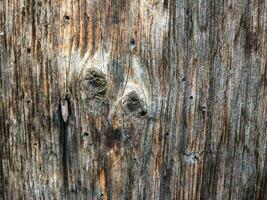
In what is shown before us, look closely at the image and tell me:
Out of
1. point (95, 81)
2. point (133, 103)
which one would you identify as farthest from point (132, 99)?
point (95, 81)

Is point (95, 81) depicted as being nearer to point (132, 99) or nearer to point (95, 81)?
point (95, 81)

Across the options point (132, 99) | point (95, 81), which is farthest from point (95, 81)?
point (132, 99)

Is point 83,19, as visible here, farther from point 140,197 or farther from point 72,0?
point 140,197

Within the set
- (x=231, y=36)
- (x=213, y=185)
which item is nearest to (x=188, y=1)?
(x=231, y=36)

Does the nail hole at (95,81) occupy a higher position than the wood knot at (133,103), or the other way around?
the nail hole at (95,81)

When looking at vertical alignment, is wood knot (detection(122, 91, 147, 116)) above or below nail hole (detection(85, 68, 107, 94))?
below

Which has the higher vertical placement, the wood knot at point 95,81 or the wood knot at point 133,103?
the wood knot at point 95,81

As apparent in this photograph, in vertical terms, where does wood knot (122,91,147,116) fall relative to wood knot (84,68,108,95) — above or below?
below

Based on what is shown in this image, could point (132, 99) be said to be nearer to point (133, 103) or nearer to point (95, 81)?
point (133, 103)
